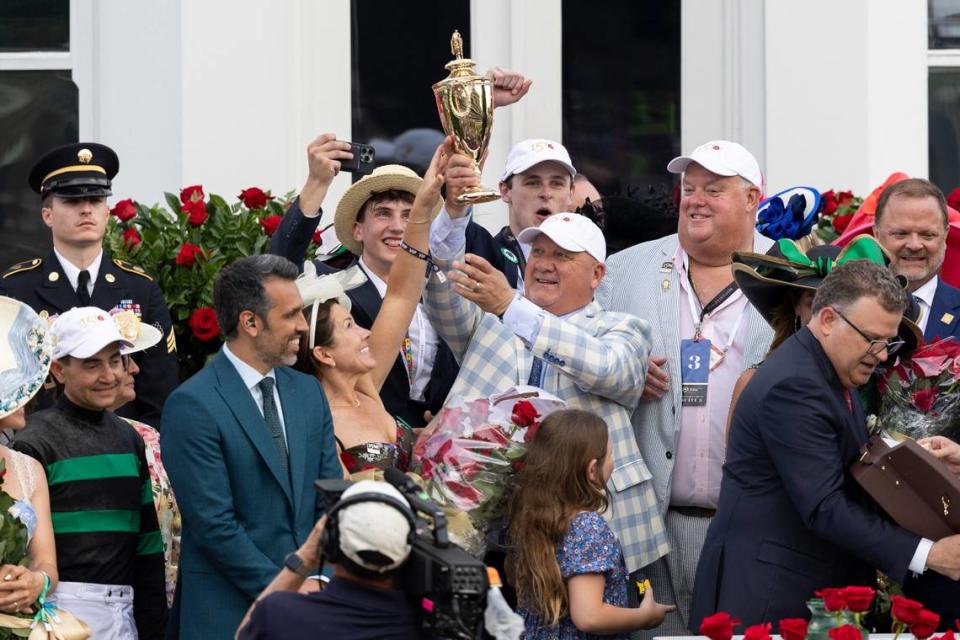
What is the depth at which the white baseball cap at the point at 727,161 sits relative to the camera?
655 centimetres

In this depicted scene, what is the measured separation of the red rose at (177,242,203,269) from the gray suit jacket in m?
1.63

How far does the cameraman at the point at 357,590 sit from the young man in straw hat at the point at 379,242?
6.81ft

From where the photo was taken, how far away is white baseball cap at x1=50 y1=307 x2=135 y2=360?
19.6 feet

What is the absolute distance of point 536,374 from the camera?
639cm

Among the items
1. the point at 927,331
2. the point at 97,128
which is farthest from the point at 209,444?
the point at 97,128

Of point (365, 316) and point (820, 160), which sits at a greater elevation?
point (820, 160)

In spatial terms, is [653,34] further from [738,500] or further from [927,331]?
[738,500]

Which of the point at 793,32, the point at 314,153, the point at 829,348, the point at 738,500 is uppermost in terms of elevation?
the point at 793,32

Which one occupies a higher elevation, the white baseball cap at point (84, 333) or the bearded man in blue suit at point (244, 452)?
the white baseball cap at point (84, 333)

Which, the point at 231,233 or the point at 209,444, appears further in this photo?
the point at 231,233

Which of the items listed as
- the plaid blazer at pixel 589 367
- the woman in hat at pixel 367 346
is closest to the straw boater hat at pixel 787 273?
the plaid blazer at pixel 589 367

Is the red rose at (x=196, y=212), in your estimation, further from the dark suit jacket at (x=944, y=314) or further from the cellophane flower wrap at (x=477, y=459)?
the dark suit jacket at (x=944, y=314)

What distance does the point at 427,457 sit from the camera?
593cm

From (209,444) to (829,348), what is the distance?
1.81 m
